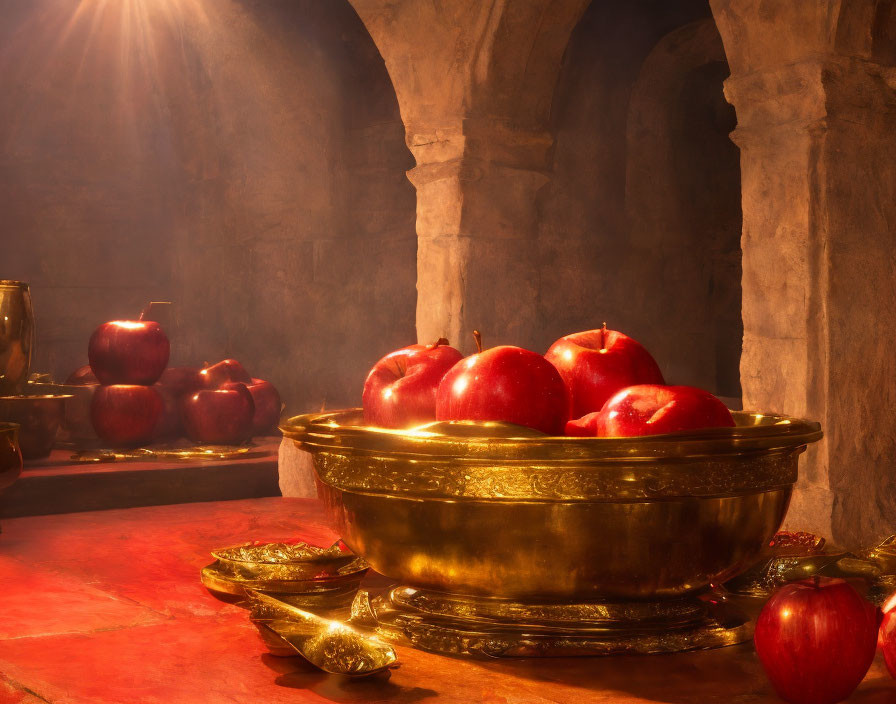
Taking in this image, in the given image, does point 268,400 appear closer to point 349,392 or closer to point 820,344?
point 349,392

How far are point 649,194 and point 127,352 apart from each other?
3.01 meters

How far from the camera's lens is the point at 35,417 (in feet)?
9.28

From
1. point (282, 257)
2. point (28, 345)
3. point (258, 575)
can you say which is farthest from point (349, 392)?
point (258, 575)

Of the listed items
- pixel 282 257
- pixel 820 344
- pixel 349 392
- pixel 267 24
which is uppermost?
pixel 267 24

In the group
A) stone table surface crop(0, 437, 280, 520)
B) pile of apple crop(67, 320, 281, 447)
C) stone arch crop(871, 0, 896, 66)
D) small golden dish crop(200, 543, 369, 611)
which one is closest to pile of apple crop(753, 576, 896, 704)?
small golden dish crop(200, 543, 369, 611)

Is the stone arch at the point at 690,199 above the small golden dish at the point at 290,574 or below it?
above

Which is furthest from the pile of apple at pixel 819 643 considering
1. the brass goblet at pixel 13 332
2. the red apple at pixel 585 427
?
the brass goblet at pixel 13 332

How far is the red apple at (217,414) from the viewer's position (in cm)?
384

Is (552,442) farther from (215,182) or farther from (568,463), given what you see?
(215,182)

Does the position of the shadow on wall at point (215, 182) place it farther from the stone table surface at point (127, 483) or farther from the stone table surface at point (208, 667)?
the stone table surface at point (208, 667)

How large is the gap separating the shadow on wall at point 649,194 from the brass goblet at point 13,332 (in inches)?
97.4

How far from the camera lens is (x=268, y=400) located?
4535mm

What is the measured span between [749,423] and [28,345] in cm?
200

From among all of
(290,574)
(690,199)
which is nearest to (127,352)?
(290,574)
